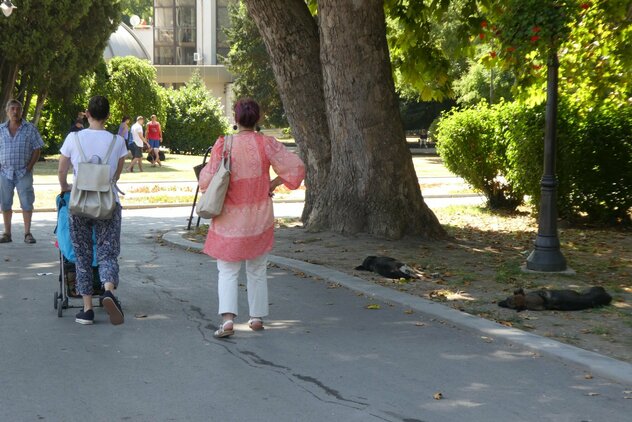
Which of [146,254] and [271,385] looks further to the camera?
[146,254]

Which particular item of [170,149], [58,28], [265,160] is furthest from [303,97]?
[170,149]

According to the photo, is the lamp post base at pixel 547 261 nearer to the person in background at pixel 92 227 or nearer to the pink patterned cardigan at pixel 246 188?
the pink patterned cardigan at pixel 246 188

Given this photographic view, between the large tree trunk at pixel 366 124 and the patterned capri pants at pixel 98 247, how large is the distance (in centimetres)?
524

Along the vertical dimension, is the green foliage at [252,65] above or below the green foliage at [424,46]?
above

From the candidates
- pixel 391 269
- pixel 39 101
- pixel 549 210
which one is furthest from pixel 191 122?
pixel 391 269

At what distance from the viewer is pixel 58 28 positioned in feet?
102

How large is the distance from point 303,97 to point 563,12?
5123 millimetres

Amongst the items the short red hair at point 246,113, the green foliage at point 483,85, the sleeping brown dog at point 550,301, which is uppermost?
the green foliage at point 483,85

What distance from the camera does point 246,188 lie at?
25.0 feet

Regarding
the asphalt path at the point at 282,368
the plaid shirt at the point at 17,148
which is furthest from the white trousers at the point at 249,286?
the plaid shirt at the point at 17,148

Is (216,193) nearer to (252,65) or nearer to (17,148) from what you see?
(17,148)

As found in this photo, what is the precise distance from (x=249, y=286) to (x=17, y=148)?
20.8ft

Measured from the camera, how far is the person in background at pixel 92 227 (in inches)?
318

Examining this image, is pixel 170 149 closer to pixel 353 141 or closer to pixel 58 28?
pixel 58 28
